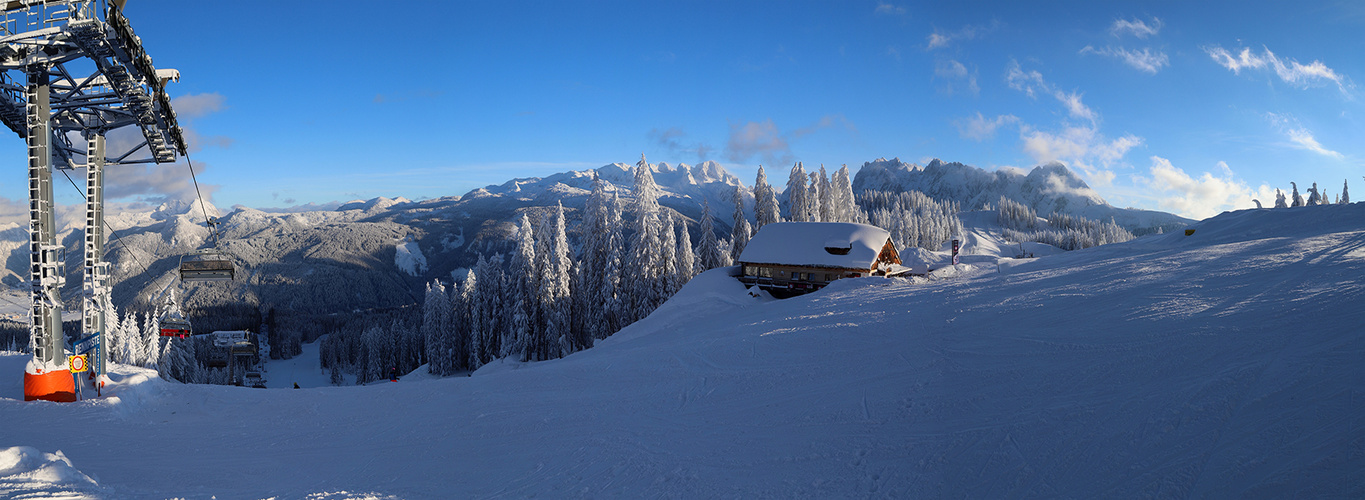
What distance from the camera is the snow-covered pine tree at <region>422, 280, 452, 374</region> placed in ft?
169

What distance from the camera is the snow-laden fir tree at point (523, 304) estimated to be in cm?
4238

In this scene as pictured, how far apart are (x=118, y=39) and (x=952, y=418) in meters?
19.8

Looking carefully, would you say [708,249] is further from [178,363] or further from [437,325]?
[178,363]

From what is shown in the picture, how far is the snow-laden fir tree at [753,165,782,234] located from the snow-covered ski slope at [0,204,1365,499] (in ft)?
122

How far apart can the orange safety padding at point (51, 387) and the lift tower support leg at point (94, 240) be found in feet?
7.91

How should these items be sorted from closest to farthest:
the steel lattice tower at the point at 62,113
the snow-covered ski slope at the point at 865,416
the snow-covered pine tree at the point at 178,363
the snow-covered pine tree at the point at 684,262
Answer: the snow-covered ski slope at the point at 865,416 < the steel lattice tower at the point at 62,113 < the snow-covered pine tree at the point at 684,262 < the snow-covered pine tree at the point at 178,363

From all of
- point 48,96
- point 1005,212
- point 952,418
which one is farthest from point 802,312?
point 1005,212

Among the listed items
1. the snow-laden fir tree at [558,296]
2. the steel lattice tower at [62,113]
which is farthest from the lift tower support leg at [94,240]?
the snow-laden fir tree at [558,296]

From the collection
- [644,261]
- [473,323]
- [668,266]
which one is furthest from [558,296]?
[473,323]

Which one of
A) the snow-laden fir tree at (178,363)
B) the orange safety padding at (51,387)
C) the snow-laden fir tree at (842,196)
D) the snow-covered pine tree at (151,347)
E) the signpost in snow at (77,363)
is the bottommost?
the snow-laden fir tree at (178,363)

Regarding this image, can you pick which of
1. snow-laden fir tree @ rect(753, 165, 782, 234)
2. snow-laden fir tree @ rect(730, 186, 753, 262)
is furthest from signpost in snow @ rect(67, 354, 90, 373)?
snow-laden fir tree @ rect(753, 165, 782, 234)

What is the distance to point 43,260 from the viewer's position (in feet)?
47.8

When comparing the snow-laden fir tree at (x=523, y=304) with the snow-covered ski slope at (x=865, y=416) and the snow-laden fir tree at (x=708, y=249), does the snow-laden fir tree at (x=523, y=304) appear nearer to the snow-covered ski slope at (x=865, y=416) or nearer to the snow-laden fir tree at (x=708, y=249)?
the snow-laden fir tree at (x=708, y=249)

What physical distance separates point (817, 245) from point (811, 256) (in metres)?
1.22
